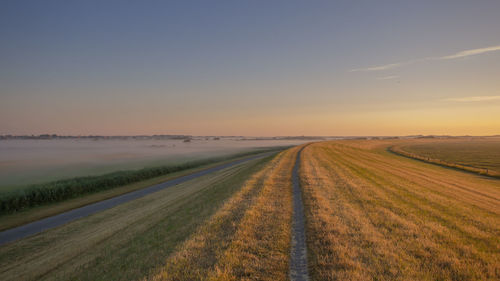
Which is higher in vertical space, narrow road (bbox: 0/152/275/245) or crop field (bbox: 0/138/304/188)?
crop field (bbox: 0/138/304/188)

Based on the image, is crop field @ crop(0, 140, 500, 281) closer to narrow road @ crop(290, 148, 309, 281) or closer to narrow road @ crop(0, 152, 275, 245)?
narrow road @ crop(290, 148, 309, 281)

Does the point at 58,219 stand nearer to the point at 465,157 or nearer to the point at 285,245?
the point at 285,245

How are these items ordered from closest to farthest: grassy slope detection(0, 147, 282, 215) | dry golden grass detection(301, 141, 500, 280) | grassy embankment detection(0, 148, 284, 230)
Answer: dry golden grass detection(301, 141, 500, 280) < grassy embankment detection(0, 148, 284, 230) < grassy slope detection(0, 147, 282, 215)

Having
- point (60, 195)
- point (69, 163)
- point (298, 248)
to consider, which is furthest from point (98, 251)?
point (69, 163)

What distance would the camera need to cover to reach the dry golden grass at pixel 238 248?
639 centimetres

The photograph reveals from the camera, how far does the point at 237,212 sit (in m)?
11.3

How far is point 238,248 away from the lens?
761cm

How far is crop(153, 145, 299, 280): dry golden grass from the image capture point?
639 cm

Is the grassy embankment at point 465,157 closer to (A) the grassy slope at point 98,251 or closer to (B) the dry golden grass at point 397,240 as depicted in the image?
(B) the dry golden grass at point 397,240

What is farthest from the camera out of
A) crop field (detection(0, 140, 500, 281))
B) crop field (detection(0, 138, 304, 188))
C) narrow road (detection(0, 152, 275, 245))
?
crop field (detection(0, 138, 304, 188))

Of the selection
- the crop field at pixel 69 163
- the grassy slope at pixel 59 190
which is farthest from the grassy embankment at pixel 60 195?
the crop field at pixel 69 163

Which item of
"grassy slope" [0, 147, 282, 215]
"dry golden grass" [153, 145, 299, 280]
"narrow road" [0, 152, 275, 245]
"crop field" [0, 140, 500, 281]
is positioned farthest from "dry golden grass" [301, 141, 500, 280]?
"grassy slope" [0, 147, 282, 215]

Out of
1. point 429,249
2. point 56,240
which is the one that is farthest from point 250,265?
point 56,240

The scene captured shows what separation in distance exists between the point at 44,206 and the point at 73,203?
2.58 metres
